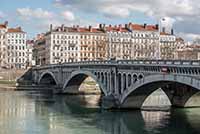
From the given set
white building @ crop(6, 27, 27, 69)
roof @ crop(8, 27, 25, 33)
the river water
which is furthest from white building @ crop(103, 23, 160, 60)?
the river water

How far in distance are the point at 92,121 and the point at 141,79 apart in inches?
272

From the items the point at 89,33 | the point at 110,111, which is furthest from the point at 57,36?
the point at 110,111

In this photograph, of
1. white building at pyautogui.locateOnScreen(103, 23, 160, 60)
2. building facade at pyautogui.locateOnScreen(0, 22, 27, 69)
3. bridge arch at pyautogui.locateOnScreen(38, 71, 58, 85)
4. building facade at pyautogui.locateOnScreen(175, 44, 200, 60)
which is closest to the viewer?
bridge arch at pyautogui.locateOnScreen(38, 71, 58, 85)

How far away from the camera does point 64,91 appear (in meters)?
85.8

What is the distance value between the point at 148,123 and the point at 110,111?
909 centimetres

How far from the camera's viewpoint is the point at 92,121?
4778 cm

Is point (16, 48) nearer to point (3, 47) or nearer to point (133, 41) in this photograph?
point (3, 47)

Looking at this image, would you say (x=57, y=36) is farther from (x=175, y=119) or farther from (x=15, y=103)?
(x=175, y=119)

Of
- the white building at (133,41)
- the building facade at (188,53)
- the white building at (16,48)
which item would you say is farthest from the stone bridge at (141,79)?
the building facade at (188,53)

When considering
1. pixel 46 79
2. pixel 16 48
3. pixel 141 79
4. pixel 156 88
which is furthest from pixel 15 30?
pixel 141 79

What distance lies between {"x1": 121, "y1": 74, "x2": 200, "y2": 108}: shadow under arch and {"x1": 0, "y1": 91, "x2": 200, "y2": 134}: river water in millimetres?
1536

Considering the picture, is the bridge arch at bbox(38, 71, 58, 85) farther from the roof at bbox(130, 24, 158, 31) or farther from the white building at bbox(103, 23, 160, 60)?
the roof at bbox(130, 24, 158, 31)

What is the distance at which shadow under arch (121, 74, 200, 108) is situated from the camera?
44444mm

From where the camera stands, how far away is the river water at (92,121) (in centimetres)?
4234
